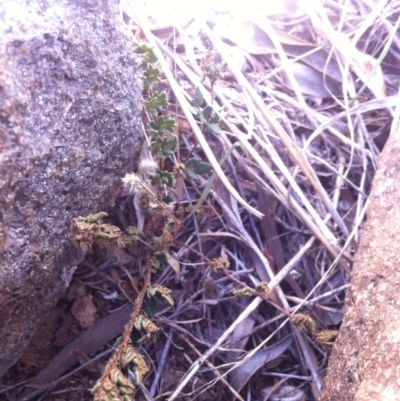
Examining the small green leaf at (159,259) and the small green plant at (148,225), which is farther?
the small green leaf at (159,259)

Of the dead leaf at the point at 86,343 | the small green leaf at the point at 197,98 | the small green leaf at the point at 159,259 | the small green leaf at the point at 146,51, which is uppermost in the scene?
the small green leaf at the point at 146,51

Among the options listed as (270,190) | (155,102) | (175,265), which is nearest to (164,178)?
(155,102)

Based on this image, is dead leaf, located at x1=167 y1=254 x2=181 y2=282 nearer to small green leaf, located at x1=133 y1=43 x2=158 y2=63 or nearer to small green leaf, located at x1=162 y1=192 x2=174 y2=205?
small green leaf, located at x1=162 y1=192 x2=174 y2=205

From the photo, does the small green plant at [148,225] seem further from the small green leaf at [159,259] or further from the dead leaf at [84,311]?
the dead leaf at [84,311]

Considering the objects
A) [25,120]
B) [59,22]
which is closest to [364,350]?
[25,120]

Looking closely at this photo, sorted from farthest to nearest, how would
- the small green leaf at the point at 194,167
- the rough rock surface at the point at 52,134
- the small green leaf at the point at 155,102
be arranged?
1. the small green leaf at the point at 194,167
2. the small green leaf at the point at 155,102
3. the rough rock surface at the point at 52,134

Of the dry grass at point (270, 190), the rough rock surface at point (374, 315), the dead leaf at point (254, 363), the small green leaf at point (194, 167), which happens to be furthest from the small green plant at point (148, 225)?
the rough rock surface at point (374, 315)

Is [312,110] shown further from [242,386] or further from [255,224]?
[242,386]

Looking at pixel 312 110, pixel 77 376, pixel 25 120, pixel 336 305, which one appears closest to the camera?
pixel 25 120
